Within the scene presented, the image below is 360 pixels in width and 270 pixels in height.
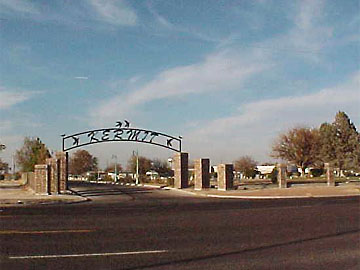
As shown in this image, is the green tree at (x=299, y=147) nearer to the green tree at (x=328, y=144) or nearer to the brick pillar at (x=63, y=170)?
the green tree at (x=328, y=144)

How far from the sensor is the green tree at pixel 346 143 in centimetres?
6794

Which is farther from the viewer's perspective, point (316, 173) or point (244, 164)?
point (244, 164)

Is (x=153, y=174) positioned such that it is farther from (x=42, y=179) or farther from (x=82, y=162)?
(x=42, y=179)

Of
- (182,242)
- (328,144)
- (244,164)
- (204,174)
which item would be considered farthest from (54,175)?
(244,164)

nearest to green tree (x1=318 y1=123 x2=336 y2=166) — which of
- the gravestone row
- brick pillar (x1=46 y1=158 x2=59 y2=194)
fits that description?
the gravestone row

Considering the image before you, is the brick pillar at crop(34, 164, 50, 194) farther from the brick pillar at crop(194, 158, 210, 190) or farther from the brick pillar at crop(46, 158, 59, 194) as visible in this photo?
the brick pillar at crop(194, 158, 210, 190)

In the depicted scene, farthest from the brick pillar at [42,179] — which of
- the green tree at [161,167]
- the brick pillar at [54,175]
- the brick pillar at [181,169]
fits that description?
the green tree at [161,167]

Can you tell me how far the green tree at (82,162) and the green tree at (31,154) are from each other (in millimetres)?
41998

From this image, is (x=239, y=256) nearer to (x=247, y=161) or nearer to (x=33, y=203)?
(x=33, y=203)

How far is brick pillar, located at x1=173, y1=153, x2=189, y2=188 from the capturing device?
39600 millimetres

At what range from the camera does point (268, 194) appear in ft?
102

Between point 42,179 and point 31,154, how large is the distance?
3053 centimetres

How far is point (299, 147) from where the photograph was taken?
77000 mm

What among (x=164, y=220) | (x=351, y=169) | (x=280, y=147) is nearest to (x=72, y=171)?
(x=280, y=147)
